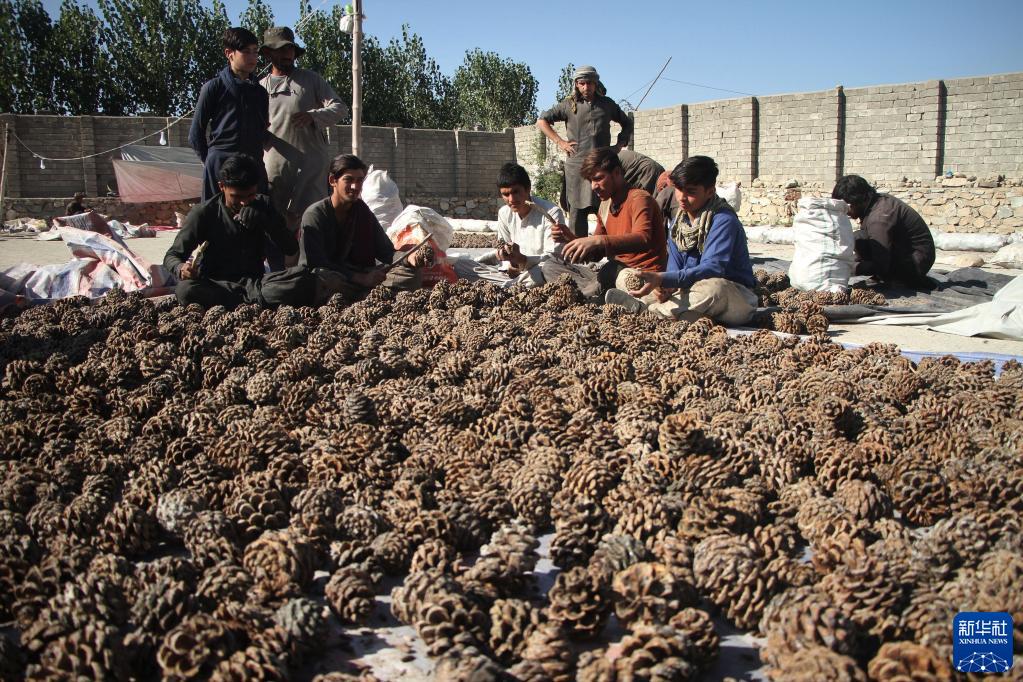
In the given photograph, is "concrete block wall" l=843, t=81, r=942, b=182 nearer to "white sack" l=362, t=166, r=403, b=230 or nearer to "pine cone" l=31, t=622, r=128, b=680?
"white sack" l=362, t=166, r=403, b=230

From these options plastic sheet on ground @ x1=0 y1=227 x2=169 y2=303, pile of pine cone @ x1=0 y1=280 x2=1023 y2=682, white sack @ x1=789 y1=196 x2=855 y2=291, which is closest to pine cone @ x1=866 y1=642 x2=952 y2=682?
pile of pine cone @ x1=0 y1=280 x2=1023 y2=682

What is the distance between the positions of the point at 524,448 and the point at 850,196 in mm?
4599

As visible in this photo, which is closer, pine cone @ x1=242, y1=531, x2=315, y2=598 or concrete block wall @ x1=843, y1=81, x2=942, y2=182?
pine cone @ x1=242, y1=531, x2=315, y2=598

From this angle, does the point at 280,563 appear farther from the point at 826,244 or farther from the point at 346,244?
the point at 826,244

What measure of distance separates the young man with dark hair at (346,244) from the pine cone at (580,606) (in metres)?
3.56

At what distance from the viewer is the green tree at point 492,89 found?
143 feet

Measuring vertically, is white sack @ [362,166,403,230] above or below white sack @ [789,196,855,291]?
above

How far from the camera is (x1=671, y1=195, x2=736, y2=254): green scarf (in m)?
4.61

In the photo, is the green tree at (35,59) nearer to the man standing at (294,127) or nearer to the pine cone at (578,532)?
the man standing at (294,127)

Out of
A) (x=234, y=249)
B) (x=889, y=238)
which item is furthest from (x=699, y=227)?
(x=234, y=249)

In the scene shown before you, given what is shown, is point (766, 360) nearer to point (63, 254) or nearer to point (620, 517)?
point (620, 517)

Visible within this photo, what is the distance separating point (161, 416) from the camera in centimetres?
266

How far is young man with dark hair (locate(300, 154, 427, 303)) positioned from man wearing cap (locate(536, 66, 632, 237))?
185cm

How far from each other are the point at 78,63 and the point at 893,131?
27125mm
